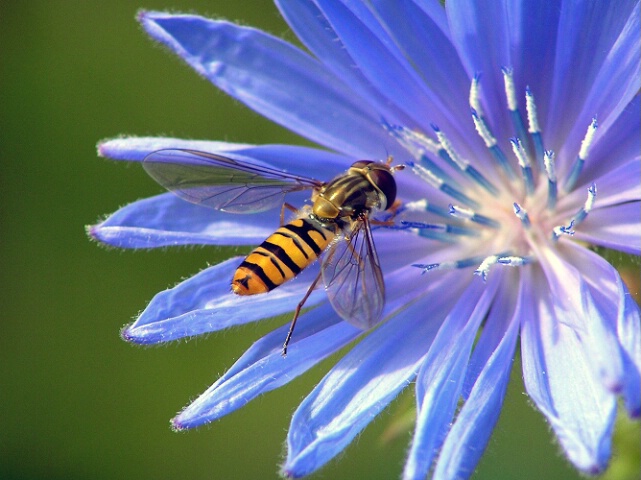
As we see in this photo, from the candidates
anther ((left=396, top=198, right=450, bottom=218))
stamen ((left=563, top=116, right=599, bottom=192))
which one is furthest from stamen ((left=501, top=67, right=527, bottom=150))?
anther ((left=396, top=198, right=450, bottom=218))

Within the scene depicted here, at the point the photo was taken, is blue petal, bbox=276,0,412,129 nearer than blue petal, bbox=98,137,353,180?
Yes

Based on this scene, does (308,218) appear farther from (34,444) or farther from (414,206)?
(34,444)

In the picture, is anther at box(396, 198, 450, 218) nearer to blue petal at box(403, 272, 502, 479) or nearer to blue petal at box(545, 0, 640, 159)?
blue petal at box(403, 272, 502, 479)

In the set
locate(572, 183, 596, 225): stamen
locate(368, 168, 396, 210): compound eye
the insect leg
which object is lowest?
the insect leg

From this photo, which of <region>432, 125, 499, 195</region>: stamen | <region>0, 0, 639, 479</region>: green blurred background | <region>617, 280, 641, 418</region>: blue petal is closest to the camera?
<region>617, 280, 641, 418</region>: blue petal

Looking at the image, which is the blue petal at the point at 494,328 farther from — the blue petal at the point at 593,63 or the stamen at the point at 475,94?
the stamen at the point at 475,94

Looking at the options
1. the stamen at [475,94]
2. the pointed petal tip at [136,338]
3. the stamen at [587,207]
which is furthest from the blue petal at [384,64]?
the pointed petal tip at [136,338]

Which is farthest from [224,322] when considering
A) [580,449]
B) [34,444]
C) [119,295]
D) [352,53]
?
[34,444]
